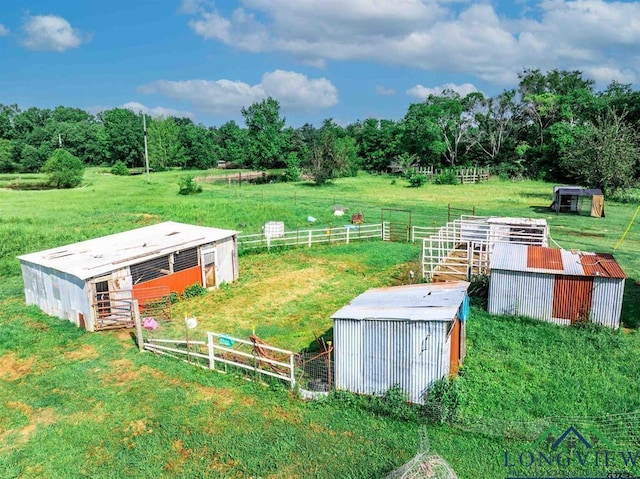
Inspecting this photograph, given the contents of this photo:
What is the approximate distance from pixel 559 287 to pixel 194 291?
44.2 feet

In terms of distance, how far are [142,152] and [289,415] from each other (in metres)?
80.4

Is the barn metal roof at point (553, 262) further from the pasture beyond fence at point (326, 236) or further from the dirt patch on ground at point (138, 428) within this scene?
the dirt patch on ground at point (138, 428)

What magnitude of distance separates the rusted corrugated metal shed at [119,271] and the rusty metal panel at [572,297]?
1307cm

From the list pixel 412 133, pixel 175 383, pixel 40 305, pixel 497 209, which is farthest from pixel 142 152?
pixel 175 383

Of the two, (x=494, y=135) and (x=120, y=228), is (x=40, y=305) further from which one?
(x=494, y=135)

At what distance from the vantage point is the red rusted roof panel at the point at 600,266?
14.5m

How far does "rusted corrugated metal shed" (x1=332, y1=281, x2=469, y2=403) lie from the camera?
34.1 ft

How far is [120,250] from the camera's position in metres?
18.5

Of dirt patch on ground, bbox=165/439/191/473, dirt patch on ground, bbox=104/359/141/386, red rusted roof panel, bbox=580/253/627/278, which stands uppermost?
red rusted roof panel, bbox=580/253/627/278

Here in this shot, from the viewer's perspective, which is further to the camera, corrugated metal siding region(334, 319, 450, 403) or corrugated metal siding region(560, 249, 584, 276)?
corrugated metal siding region(560, 249, 584, 276)

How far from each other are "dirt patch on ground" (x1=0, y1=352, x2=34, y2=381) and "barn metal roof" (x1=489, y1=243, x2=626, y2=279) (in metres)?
14.3

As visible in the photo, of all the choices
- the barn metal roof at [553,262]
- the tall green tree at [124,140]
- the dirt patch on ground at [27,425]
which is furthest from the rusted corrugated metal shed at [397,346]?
the tall green tree at [124,140]

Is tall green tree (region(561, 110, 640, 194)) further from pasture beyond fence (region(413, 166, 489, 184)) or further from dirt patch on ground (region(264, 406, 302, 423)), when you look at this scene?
dirt patch on ground (region(264, 406, 302, 423))

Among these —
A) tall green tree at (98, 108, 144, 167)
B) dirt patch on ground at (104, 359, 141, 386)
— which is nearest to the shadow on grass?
dirt patch on ground at (104, 359, 141, 386)
